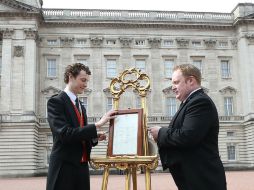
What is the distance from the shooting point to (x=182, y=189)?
4.42m

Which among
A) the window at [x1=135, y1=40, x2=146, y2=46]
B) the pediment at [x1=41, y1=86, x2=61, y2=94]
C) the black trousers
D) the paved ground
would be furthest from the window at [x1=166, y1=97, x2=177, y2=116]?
the black trousers

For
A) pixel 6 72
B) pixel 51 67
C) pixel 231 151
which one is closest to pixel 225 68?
pixel 231 151

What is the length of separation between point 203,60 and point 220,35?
3135 mm

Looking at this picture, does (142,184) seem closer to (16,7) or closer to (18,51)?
(18,51)

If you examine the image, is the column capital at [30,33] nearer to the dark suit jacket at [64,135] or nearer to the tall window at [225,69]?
the tall window at [225,69]

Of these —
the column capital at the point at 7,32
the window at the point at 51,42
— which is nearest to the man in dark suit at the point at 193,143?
the column capital at the point at 7,32

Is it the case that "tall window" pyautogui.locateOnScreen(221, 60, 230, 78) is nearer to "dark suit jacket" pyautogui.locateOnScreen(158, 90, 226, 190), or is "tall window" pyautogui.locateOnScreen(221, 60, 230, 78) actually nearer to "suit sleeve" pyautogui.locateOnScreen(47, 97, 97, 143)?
"suit sleeve" pyautogui.locateOnScreen(47, 97, 97, 143)

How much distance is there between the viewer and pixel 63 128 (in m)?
4.77

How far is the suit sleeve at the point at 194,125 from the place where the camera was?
423cm

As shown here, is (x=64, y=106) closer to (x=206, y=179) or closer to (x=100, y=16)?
(x=206, y=179)

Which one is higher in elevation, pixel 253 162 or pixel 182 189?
pixel 182 189

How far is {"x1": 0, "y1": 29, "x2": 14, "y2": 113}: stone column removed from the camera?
35125 millimetres

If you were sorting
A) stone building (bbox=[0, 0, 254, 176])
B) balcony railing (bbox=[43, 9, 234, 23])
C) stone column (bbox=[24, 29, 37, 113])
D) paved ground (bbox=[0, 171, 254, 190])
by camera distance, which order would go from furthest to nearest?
balcony railing (bbox=[43, 9, 234, 23]), stone building (bbox=[0, 0, 254, 176]), stone column (bbox=[24, 29, 37, 113]), paved ground (bbox=[0, 171, 254, 190])

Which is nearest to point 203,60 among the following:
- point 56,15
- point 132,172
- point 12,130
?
point 56,15
